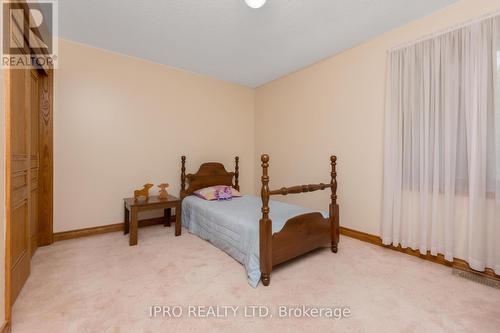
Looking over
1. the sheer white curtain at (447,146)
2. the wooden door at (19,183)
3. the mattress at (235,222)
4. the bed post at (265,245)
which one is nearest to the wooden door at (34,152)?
the wooden door at (19,183)

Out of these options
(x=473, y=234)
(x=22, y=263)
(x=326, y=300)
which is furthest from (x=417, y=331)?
(x=22, y=263)

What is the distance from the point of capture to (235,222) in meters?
2.58

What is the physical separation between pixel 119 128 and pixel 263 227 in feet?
8.99

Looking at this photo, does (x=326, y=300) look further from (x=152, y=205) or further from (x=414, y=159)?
(x=152, y=205)

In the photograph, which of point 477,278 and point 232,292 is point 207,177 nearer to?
point 232,292

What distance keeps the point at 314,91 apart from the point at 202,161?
7.52 ft

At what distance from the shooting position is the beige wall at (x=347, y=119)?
284cm

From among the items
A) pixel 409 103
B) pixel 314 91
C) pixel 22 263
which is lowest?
pixel 22 263

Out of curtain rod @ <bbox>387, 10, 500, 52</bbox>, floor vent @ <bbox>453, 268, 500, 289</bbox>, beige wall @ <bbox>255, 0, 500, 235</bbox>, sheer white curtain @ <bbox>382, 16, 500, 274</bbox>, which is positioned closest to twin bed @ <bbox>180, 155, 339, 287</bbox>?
beige wall @ <bbox>255, 0, 500, 235</bbox>

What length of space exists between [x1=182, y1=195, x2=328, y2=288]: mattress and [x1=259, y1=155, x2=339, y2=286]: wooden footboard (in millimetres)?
90

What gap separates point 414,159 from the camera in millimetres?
2627

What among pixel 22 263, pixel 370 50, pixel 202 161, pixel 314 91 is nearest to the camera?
pixel 22 263

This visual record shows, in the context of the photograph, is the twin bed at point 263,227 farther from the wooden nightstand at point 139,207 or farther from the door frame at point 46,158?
the door frame at point 46,158

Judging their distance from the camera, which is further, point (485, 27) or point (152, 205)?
point (152, 205)
